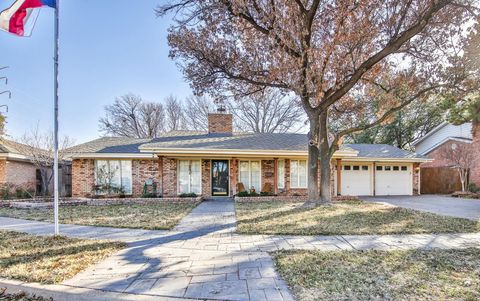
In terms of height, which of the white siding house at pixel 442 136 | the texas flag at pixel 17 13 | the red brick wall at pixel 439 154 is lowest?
the red brick wall at pixel 439 154

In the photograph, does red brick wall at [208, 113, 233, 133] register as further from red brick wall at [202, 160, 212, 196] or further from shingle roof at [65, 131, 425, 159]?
red brick wall at [202, 160, 212, 196]

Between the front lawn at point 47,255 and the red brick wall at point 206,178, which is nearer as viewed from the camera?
the front lawn at point 47,255

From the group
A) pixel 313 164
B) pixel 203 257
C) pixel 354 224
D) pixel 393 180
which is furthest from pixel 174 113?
pixel 203 257

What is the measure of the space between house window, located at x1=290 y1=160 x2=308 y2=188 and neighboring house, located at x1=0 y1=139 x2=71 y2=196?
1317 cm

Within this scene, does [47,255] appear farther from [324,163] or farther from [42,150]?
[42,150]

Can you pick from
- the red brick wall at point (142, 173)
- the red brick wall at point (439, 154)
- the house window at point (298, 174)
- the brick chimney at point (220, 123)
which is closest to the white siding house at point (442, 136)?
the red brick wall at point (439, 154)

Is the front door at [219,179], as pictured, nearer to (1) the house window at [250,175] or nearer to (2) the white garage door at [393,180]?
(1) the house window at [250,175]

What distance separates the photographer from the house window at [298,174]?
14.9 m

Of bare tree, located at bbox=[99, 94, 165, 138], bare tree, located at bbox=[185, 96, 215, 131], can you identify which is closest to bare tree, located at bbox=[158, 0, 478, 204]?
bare tree, located at bbox=[185, 96, 215, 131]

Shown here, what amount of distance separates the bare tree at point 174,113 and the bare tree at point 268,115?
6361mm

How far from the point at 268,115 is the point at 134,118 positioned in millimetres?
15012

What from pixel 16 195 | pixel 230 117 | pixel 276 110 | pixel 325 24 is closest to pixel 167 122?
pixel 276 110

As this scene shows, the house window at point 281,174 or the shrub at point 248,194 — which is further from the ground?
the house window at point 281,174

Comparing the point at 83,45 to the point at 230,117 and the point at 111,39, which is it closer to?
the point at 111,39
